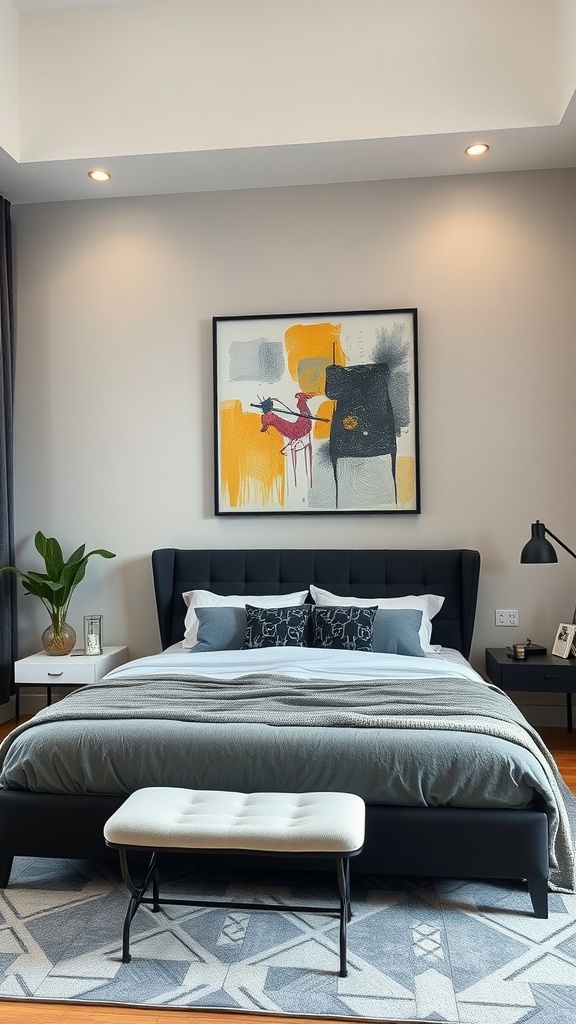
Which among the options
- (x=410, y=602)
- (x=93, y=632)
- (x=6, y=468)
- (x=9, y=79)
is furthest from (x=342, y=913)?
(x=9, y=79)

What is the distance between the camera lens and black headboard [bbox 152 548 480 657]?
441 cm

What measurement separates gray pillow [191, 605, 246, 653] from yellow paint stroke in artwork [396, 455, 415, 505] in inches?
43.7

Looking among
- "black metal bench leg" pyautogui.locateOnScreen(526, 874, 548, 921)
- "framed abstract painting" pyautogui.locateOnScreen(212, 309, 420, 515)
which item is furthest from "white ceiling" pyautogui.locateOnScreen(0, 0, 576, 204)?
"black metal bench leg" pyautogui.locateOnScreen(526, 874, 548, 921)

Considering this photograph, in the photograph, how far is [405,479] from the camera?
15.1ft

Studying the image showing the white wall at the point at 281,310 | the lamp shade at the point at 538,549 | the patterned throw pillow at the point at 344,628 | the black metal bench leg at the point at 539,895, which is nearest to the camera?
the black metal bench leg at the point at 539,895

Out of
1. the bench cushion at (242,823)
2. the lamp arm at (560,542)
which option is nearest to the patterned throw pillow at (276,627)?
the lamp arm at (560,542)

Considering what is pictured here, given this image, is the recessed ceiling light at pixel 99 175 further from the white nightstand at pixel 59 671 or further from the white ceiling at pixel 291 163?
the white nightstand at pixel 59 671

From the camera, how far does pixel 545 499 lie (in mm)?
4559

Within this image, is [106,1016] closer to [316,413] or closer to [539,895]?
[539,895]

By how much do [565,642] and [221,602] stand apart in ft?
6.00

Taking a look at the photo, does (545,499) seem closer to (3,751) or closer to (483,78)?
(483,78)

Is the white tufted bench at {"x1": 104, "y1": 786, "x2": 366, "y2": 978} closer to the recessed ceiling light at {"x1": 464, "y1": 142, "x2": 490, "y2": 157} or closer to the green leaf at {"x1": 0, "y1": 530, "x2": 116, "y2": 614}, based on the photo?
the green leaf at {"x1": 0, "y1": 530, "x2": 116, "y2": 614}

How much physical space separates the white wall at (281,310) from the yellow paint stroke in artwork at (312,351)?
0.16m

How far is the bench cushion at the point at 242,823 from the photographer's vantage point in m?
2.11
